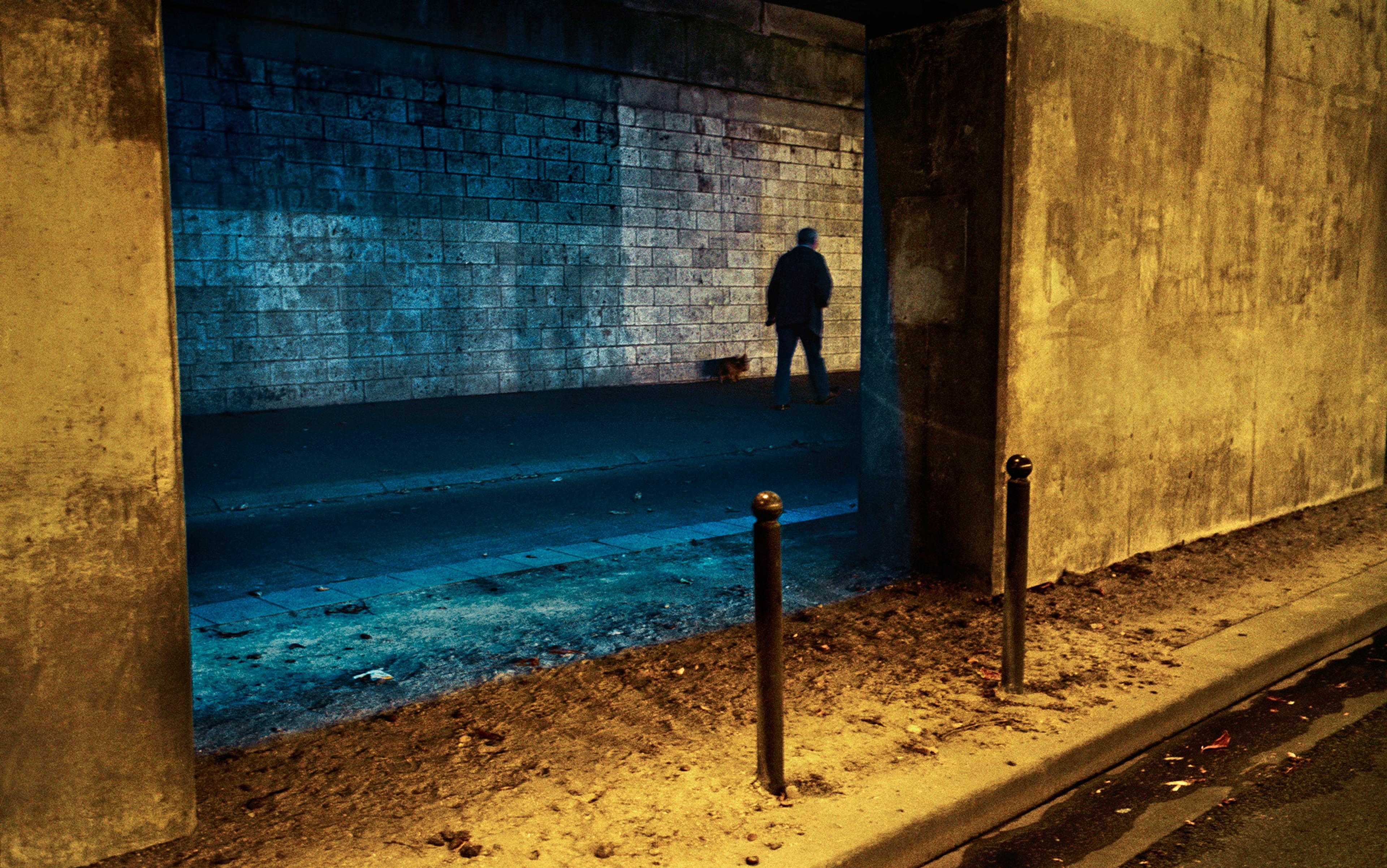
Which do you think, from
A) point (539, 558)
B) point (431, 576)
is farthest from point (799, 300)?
point (431, 576)

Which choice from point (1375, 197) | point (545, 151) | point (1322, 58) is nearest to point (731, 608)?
point (1322, 58)

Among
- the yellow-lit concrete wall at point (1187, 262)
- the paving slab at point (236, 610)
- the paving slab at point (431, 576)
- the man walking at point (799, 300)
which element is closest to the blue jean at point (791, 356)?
the man walking at point (799, 300)

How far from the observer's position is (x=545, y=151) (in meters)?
14.4

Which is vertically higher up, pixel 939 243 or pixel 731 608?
pixel 939 243

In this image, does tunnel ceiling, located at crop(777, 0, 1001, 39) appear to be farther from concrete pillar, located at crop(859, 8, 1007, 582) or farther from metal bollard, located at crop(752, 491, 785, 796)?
metal bollard, located at crop(752, 491, 785, 796)

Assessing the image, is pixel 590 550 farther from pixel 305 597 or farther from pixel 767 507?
pixel 767 507

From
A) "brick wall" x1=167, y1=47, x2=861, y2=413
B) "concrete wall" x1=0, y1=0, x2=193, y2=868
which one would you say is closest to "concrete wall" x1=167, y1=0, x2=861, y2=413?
"brick wall" x1=167, y1=47, x2=861, y2=413

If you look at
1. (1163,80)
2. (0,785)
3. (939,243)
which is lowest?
(0,785)

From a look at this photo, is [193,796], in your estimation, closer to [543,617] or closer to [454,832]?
[454,832]

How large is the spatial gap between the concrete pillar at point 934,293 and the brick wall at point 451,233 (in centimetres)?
800

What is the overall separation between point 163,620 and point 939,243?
13.8 feet

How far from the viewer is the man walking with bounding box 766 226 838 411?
1338cm

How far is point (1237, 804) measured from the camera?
3.89m

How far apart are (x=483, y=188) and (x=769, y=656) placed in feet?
36.6
